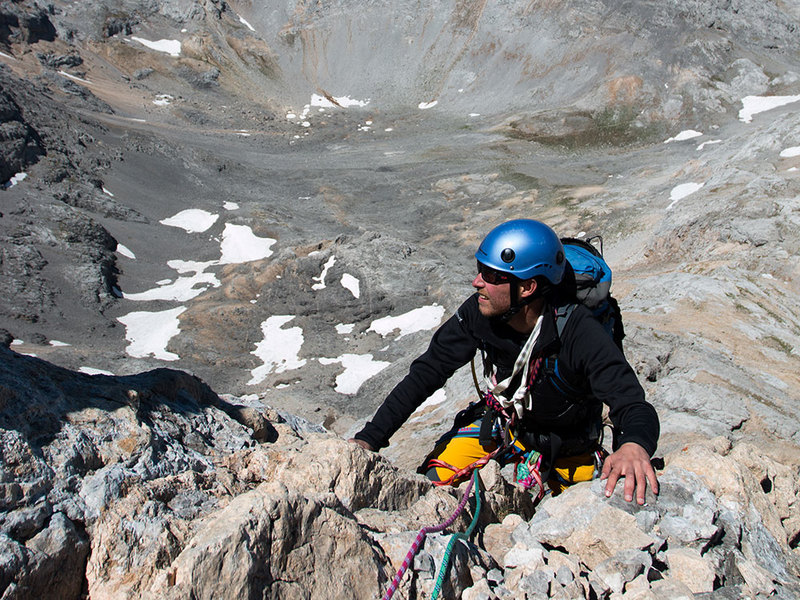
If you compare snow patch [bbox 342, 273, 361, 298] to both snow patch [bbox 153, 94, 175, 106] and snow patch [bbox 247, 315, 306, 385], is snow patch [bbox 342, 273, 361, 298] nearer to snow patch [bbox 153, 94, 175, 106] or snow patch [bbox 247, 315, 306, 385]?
snow patch [bbox 247, 315, 306, 385]

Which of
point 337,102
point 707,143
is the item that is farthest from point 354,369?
point 337,102

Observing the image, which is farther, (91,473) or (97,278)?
(97,278)

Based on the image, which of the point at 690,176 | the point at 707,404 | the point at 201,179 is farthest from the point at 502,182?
the point at 707,404

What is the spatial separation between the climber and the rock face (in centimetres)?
47

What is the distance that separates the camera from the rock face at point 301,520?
3354 mm

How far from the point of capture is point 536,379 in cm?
512

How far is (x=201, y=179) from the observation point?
5209cm

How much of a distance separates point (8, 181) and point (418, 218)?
29.2 meters

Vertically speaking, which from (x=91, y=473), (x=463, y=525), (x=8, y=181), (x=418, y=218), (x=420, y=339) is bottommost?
(x=418, y=218)

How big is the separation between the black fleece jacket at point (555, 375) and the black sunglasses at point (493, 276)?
43 centimetres

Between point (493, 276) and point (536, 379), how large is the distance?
3.36 feet

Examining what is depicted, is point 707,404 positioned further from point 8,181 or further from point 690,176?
point 8,181

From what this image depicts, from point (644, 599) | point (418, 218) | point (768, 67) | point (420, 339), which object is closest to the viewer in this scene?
point (644, 599)

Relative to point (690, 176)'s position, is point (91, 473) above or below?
above
